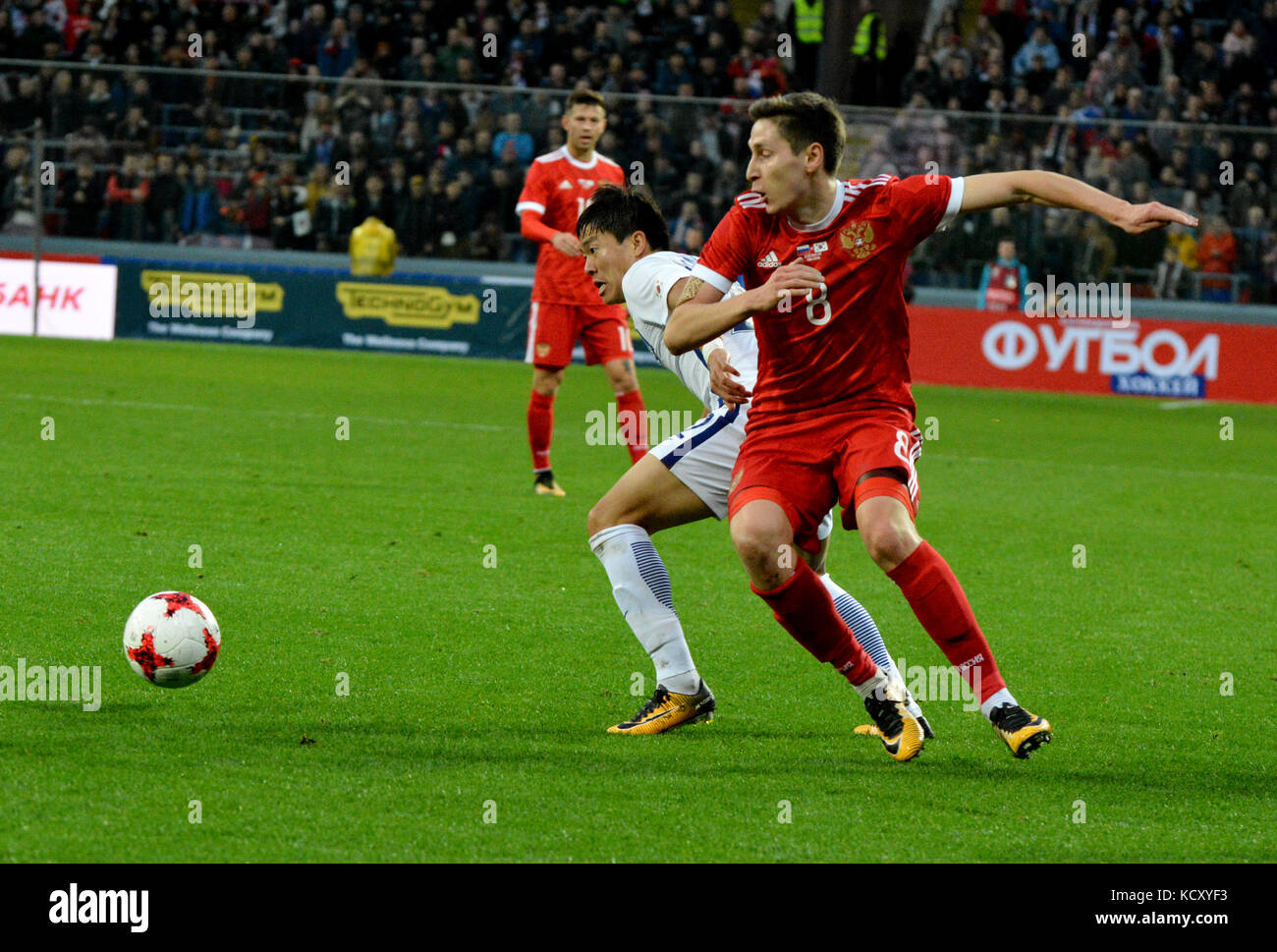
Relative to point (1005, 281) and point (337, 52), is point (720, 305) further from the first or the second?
point (337, 52)

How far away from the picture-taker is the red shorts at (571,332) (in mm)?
10625

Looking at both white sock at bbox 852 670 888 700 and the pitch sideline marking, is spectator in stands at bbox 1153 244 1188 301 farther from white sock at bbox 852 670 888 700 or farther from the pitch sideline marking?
white sock at bbox 852 670 888 700

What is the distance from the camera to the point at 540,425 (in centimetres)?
1055

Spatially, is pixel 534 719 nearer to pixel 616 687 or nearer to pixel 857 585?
pixel 616 687

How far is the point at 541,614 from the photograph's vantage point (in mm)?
7133

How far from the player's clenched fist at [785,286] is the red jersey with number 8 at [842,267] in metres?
0.46

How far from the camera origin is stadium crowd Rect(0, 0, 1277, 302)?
19031 mm

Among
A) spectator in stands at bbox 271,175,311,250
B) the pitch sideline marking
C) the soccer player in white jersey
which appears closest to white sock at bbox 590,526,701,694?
the soccer player in white jersey

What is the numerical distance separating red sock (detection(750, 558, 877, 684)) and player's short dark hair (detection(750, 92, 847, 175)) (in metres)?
1.21

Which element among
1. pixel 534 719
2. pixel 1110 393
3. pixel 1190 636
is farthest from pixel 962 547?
pixel 1110 393

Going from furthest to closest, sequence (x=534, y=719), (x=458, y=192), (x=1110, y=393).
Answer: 1. (x=458, y=192)
2. (x=1110, y=393)
3. (x=534, y=719)

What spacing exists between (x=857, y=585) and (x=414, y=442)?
5466mm
